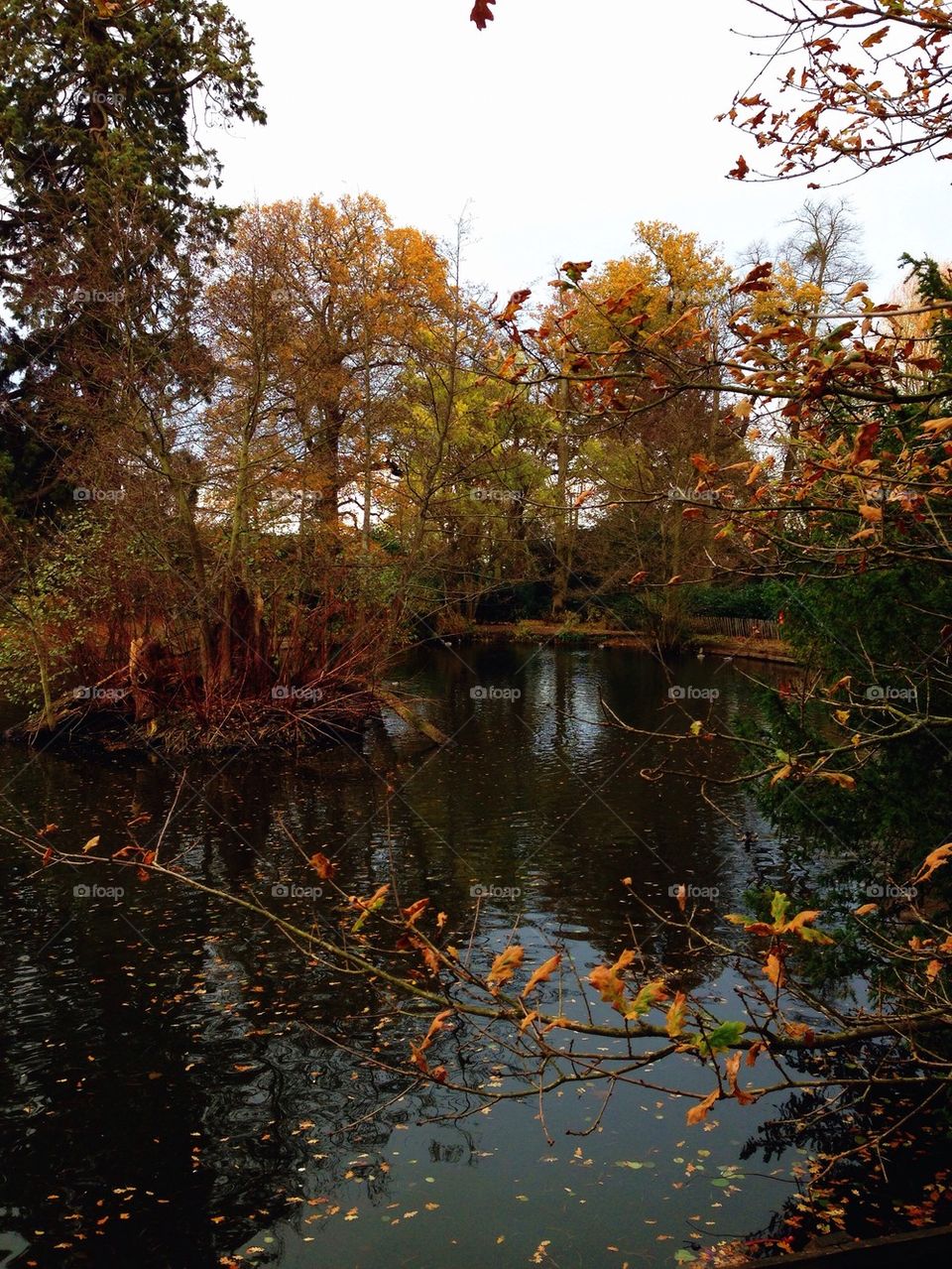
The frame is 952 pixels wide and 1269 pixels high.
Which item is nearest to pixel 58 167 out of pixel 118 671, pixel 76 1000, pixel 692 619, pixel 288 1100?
pixel 118 671

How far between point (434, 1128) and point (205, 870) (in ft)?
16.7

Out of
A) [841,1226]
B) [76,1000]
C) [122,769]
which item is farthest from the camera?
[122,769]

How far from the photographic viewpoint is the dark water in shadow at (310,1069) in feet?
15.5

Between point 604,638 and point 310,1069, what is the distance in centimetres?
2981

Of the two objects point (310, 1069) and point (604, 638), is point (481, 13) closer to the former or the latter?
point (310, 1069)

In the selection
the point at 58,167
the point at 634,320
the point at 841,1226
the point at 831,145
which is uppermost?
the point at 58,167

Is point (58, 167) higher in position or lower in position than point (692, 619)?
higher

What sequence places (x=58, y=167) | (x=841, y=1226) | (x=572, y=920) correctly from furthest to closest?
(x=58, y=167) → (x=572, y=920) → (x=841, y=1226)

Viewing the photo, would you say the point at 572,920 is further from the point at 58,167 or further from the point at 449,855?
the point at 58,167

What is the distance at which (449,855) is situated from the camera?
10.7m

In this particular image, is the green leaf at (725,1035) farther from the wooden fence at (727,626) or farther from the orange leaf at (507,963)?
the wooden fence at (727,626)

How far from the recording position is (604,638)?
35.5 metres

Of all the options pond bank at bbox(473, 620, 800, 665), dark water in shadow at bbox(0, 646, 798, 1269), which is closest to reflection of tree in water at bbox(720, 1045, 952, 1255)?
dark water in shadow at bbox(0, 646, 798, 1269)

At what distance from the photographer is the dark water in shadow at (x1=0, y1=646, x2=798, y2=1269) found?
4.71 meters
